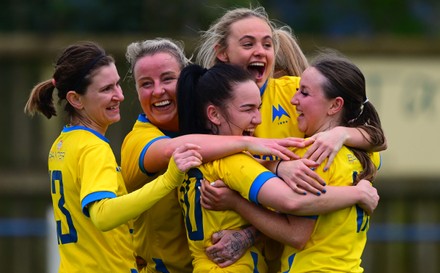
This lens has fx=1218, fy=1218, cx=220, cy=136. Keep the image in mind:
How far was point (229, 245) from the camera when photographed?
16.6 ft

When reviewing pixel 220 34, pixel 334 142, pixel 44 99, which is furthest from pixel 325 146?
pixel 44 99

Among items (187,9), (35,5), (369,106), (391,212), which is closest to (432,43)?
(391,212)

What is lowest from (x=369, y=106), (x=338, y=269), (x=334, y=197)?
(x=338, y=269)

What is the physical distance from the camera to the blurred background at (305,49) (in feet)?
38.1

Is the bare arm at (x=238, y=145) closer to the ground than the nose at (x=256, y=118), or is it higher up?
closer to the ground

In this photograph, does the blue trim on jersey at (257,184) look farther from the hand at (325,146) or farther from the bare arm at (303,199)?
the hand at (325,146)

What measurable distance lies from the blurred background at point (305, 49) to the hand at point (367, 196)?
650 cm

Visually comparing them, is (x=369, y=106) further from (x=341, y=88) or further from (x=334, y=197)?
(x=334, y=197)

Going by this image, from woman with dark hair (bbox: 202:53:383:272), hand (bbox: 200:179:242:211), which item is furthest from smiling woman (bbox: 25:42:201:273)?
woman with dark hair (bbox: 202:53:383:272)

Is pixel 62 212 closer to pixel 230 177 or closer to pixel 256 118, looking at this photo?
pixel 230 177

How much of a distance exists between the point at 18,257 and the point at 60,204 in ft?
21.3

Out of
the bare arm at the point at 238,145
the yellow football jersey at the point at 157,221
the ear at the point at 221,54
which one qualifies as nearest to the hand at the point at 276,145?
the bare arm at the point at 238,145

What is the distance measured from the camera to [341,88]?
5.14 meters

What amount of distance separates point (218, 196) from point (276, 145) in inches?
12.8
